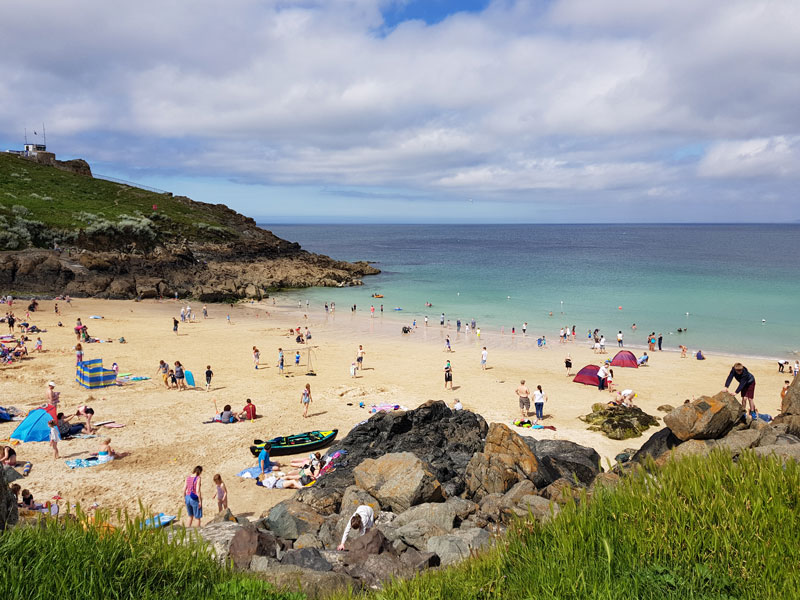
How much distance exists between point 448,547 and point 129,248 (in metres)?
71.5

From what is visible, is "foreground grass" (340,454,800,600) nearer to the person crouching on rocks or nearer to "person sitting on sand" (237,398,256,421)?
the person crouching on rocks

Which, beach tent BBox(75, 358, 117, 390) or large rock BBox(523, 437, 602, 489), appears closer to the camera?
large rock BBox(523, 437, 602, 489)

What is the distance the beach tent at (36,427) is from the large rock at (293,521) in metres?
10.4

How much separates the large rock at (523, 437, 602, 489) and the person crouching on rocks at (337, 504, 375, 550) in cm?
419

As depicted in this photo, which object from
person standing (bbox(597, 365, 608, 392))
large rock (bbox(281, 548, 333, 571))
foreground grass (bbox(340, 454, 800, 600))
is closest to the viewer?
foreground grass (bbox(340, 454, 800, 600))

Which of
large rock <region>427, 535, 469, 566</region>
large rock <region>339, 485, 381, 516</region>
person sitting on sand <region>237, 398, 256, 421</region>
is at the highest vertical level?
large rock <region>427, 535, 469, 566</region>

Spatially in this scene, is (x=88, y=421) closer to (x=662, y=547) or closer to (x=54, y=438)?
(x=54, y=438)

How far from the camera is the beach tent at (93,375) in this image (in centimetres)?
2236

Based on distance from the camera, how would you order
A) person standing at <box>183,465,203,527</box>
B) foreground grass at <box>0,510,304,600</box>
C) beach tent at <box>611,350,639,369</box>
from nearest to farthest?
1. foreground grass at <box>0,510,304,600</box>
2. person standing at <box>183,465,203,527</box>
3. beach tent at <box>611,350,639,369</box>

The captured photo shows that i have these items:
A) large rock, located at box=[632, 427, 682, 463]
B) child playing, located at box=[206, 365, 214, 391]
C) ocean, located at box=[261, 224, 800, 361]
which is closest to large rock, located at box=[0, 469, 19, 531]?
large rock, located at box=[632, 427, 682, 463]

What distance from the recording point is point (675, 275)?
261ft

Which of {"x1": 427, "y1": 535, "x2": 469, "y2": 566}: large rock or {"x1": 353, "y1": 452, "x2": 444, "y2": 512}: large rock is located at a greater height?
{"x1": 427, "y1": 535, "x2": 469, "y2": 566}: large rock

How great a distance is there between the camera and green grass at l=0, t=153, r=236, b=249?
6850 centimetres

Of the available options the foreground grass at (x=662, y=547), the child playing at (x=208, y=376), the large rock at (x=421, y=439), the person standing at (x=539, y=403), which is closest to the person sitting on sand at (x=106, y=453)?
the large rock at (x=421, y=439)
